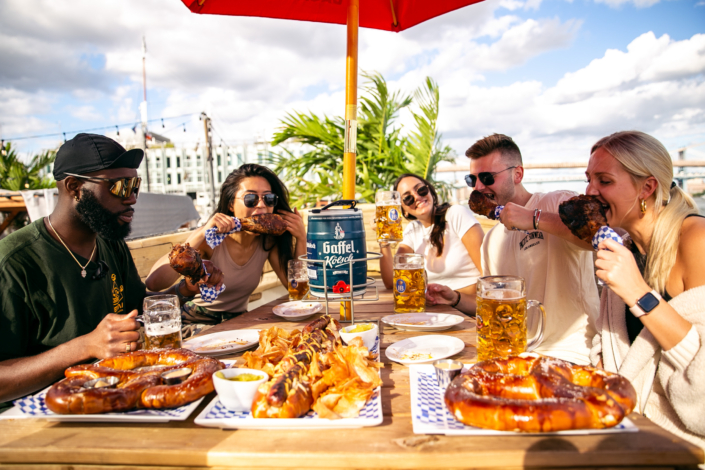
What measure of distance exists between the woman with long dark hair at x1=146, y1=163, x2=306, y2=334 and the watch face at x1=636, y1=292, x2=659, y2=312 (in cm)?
266

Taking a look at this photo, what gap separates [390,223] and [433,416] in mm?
2088

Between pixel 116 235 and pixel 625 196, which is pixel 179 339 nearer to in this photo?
pixel 116 235

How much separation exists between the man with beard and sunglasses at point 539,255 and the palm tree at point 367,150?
17.6ft

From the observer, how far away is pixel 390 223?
3215 mm

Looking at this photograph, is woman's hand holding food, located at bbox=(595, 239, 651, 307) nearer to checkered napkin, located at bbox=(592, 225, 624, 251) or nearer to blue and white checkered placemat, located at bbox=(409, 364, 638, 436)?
checkered napkin, located at bbox=(592, 225, 624, 251)

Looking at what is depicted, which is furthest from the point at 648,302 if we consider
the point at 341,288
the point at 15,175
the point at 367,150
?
the point at 15,175

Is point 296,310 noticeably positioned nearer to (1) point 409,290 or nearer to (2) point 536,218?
(1) point 409,290

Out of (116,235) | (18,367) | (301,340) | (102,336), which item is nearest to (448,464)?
(301,340)

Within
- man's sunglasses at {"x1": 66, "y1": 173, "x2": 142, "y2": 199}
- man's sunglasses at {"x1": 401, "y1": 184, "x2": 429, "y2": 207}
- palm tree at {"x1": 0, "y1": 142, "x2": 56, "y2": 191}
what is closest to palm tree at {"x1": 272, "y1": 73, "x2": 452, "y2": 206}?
man's sunglasses at {"x1": 401, "y1": 184, "x2": 429, "y2": 207}

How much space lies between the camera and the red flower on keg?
188 cm

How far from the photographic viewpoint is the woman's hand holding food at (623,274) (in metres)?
1.66

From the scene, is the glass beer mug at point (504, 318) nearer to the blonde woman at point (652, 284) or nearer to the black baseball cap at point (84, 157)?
the blonde woman at point (652, 284)

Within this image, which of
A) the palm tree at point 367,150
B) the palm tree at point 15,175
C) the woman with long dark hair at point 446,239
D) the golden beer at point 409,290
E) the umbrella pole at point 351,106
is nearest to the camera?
the umbrella pole at point 351,106

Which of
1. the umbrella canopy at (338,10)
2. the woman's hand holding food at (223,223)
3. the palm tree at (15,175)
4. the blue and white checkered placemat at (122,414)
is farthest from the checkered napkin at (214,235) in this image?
the palm tree at (15,175)
